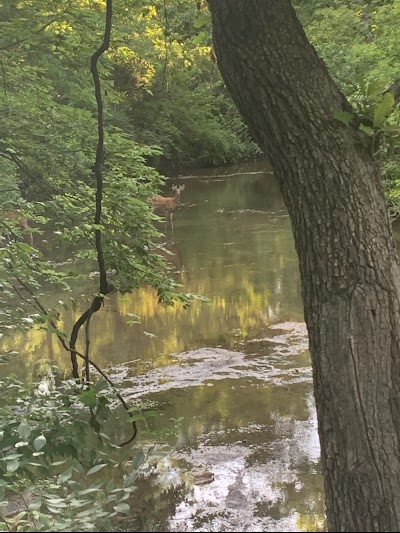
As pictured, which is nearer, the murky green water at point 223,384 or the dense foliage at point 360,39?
the murky green water at point 223,384

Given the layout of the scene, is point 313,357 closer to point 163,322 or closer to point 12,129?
point 12,129

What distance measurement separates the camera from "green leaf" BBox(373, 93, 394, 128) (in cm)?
207

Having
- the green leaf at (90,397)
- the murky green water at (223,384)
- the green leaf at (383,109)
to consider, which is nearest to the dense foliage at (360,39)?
the green leaf at (383,109)

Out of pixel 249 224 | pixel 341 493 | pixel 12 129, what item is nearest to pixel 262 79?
pixel 341 493

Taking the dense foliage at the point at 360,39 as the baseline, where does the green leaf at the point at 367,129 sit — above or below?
below

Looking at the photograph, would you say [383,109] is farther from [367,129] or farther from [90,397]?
[90,397]

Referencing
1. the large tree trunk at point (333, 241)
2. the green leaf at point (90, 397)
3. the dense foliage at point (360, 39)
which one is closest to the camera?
the large tree trunk at point (333, 241)

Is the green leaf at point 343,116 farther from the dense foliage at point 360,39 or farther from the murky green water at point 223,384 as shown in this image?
the murky green water at point 223,384

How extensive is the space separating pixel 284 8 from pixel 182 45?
Answer: 10634 mm

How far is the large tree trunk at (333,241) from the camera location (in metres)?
1.94

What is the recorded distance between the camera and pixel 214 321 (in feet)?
27.0

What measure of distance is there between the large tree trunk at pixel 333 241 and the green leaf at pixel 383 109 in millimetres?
74

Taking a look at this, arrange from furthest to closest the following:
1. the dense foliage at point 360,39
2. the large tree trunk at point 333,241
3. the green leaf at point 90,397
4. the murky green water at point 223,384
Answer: the dense foliage at point 360,39 < the murky green water at point 223,384 < the green leaf at point 90,397 < the large tree trunk at point 333,241

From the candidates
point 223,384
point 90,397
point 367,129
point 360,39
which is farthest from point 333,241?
point 360,39
